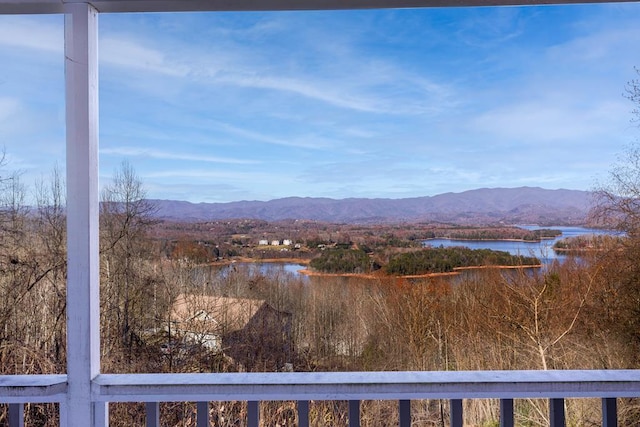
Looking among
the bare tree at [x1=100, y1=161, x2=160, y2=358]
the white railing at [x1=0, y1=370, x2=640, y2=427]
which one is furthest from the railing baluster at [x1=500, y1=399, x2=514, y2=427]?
the bare tree at [x1=100, y1=161, x2=160, y2=358]

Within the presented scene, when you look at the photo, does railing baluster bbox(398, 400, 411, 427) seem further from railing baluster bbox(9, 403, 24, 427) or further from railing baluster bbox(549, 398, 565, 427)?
railing baluster bbox(9, 403, 24, 427)

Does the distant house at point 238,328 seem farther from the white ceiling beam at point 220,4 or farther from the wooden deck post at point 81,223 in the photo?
the white ceiling beam at point 220,4

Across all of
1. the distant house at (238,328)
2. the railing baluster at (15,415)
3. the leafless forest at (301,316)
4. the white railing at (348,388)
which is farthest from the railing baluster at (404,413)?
the distant house at (238,328)

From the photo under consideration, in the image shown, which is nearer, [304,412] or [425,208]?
[304,412]

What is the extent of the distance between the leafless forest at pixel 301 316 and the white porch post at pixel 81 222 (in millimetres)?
1601

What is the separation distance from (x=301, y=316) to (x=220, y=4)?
2.07 metres

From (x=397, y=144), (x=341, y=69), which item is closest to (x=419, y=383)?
(x=397, y=144)

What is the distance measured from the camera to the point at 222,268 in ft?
9.08

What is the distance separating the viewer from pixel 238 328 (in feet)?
9.34

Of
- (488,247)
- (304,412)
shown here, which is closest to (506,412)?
(304,412)

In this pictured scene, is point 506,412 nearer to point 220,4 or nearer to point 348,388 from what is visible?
point 348,388

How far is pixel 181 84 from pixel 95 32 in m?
1.65

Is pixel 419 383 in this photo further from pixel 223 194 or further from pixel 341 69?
pixel 341 69

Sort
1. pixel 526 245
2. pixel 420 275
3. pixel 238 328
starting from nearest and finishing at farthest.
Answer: pixel 526 245, pixel 420 275, pixel 238 328
